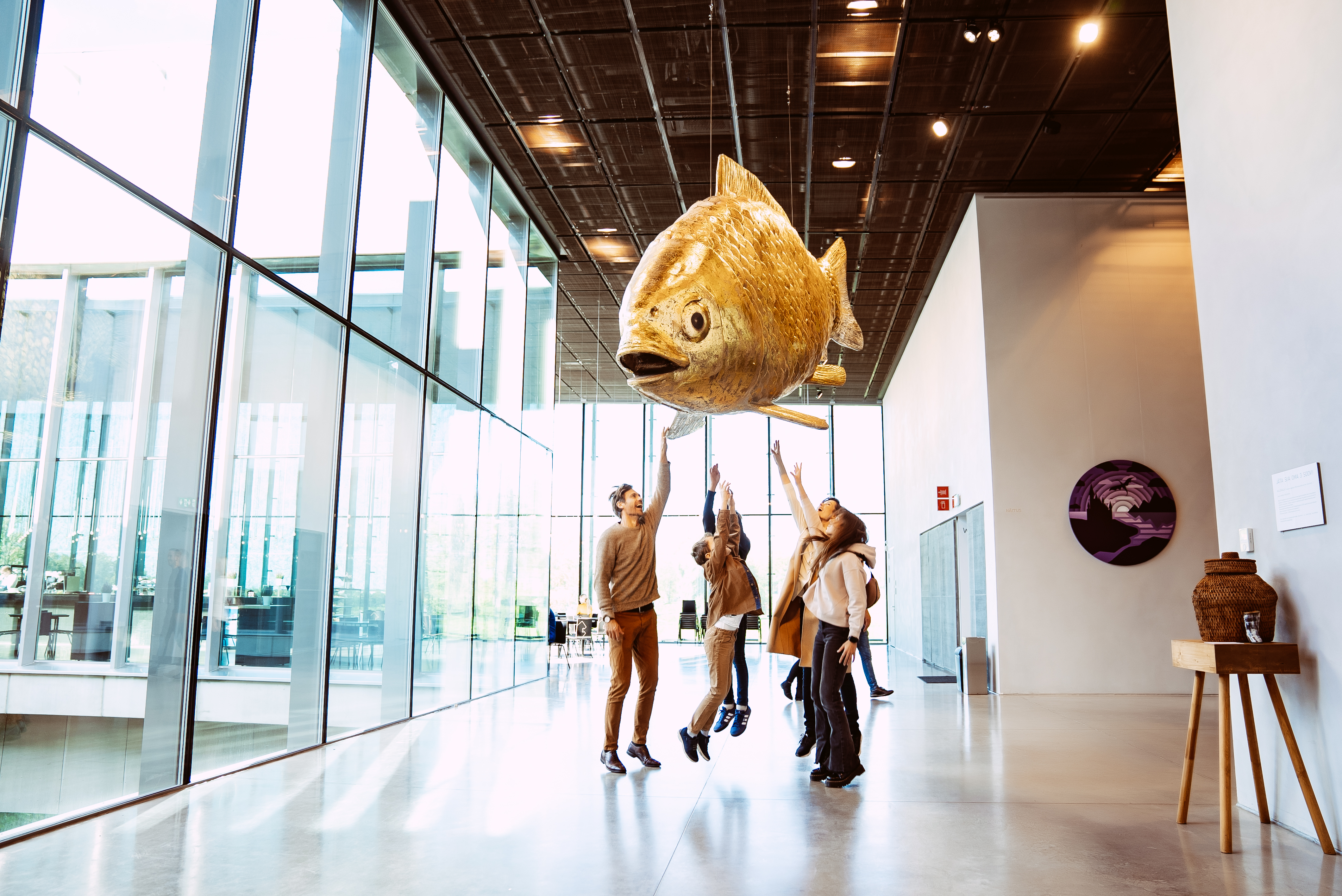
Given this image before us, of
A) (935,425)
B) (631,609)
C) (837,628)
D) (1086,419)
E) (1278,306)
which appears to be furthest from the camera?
(935,425)

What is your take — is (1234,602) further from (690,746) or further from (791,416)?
(690,746)

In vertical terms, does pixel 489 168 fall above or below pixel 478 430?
above

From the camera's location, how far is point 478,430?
8383 millimetres

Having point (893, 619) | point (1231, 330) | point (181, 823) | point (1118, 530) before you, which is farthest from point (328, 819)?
point (893, 619)

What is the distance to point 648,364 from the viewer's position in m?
1.52

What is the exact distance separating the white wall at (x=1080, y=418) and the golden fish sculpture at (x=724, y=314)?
278 inches

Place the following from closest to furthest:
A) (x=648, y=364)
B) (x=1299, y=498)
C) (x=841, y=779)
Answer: (x=648, y=364), (x=1299, y=498), (x=841, y=779)

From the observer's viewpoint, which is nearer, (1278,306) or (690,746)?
(1278,306)

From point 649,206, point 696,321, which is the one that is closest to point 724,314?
point 696,321

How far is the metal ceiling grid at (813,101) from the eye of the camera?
6.30m

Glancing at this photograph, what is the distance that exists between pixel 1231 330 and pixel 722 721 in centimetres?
375

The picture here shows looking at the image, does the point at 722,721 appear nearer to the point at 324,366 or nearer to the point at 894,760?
the point at 894,760

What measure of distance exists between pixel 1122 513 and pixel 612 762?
244 inches

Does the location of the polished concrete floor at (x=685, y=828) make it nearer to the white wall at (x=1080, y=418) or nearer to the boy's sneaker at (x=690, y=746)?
the boy's sneaker at (x=690, y=746)
